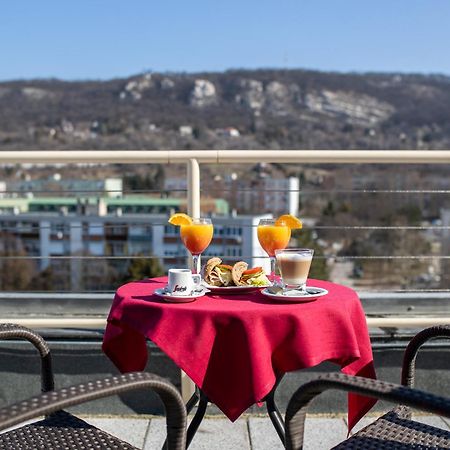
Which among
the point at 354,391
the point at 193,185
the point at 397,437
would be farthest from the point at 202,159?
the point at 354,391

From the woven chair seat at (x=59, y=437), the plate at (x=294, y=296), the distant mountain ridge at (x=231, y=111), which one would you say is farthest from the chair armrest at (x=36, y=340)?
the distant mountain ridge at (x=231, y=111)

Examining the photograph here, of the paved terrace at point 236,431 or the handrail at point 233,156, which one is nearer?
the paved terrace at point 236,431

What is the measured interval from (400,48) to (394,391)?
3076 inches

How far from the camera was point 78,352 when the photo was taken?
2.77 m

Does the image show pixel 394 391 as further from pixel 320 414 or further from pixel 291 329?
pixel 320 414

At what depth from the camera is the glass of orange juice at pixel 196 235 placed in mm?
1982

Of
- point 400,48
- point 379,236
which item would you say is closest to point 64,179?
point 379,236

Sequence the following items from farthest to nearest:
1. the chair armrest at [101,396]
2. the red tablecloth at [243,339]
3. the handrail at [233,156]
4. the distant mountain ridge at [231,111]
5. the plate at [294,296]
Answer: the distant mountain ridge at [231,111]
the handrail at [233,156]
the plate at [294,296]
the red tablecloth at [243,339]
the chair armrest at [101,396]

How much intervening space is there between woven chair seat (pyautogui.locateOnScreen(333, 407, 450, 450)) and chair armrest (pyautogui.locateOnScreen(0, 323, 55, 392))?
791mm

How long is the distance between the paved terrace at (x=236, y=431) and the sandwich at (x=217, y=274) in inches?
32.0

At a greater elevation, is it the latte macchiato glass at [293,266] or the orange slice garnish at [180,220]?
the orange slice garnish at [180,220]

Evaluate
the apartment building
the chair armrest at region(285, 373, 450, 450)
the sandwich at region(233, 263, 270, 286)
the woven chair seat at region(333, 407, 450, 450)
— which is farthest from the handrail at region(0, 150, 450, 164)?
the apartment building

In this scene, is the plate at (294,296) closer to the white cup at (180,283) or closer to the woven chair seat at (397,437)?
the white cup at (180,283)

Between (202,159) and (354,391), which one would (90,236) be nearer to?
(202,159)
